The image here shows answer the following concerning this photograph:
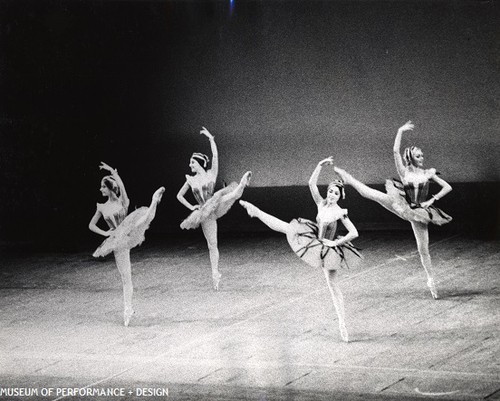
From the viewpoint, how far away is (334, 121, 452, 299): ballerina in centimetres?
814

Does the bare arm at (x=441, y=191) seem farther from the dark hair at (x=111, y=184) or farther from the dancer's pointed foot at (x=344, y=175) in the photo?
the dark hair at (x=111, y=184)

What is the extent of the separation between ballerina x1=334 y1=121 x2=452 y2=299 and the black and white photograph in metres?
0.02

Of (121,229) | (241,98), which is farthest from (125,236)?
(241,98)

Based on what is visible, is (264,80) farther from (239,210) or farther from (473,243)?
(473,243)

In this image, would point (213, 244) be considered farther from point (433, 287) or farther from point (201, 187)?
point (433, 287)

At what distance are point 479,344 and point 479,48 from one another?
4972 millimetres

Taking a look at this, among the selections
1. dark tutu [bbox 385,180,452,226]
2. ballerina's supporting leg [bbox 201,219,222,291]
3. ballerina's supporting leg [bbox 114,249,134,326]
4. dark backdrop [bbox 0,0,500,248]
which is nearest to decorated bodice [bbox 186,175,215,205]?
ballerina's supporting leg [bbox 201,219,222,291]

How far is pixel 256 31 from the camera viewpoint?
11.4 meters

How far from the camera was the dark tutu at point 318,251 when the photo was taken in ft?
23.2

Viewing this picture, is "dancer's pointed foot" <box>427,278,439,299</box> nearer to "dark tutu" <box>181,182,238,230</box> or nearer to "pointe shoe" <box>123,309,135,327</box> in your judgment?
"dark tutu" <box>181,182,238,230</box>

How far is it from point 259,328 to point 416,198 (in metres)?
1.88

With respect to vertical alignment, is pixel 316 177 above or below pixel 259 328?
above

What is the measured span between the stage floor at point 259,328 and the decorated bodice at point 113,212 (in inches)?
33.7

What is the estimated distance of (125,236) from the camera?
26.2 feet
